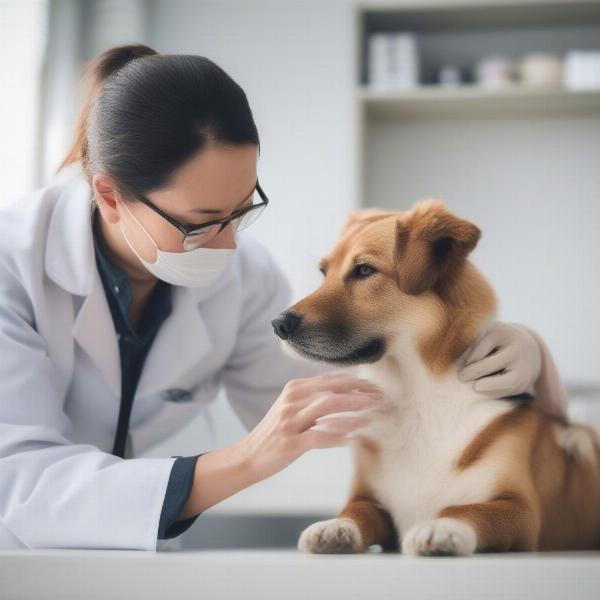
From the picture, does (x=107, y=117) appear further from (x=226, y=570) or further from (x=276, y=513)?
(x=276, y=513)

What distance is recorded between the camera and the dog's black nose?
98 centimetres

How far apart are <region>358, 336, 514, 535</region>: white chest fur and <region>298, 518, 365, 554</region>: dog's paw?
134 mm

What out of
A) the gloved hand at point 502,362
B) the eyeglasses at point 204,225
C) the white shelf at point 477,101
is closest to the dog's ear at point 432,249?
the gloved hand at point 502,362

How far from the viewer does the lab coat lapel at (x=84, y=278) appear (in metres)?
1.12

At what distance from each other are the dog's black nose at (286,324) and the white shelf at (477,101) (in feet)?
6.61

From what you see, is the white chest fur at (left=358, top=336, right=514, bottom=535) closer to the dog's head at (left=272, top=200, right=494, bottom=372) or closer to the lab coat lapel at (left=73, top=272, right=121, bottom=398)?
Result: the dog's head at (left=272, top=200, right=494, bottom=372)

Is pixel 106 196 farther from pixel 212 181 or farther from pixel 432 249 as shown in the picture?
pixel 432 249

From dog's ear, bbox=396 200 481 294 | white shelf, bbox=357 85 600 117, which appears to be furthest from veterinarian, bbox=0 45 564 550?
white shelf, bbox=357 85 600 117

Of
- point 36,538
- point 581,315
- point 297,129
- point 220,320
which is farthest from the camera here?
point 297,129

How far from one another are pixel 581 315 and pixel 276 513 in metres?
1.45

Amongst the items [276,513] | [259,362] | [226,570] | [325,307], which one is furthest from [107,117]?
[276,513]

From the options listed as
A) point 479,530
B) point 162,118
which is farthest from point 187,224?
point 479,530

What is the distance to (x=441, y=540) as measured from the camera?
0.75m

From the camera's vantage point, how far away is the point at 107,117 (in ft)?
3.45
